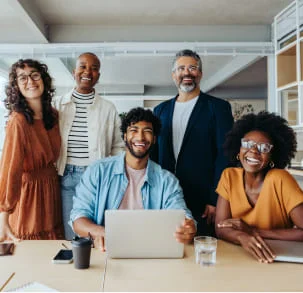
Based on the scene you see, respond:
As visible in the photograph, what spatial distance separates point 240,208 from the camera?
172 cm

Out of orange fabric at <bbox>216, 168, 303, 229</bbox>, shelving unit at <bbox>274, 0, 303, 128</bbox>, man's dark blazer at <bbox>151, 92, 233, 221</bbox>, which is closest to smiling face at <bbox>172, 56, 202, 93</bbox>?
man's dark blazer at <bbox>151, 92, 233, 221</bbox>

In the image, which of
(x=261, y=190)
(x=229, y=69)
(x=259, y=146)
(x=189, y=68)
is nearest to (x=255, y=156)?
(x=259, y=146)

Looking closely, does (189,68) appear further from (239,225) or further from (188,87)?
(239,225)

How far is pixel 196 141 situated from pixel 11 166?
1.07 m

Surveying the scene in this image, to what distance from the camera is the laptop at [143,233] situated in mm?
1291

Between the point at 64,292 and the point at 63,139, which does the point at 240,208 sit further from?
the point at 63,139

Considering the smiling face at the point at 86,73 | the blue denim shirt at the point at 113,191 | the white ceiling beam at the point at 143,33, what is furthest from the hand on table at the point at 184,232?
the white ceiling beam at the point at 143,33

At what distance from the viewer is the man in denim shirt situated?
1742 millimetres

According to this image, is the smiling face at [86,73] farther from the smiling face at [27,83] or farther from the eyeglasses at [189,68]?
the eyeglasses at [189,68]

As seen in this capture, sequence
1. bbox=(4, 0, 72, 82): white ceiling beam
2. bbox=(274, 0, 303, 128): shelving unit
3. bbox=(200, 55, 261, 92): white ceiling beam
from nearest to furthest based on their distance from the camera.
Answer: bbox=(4, 0, 72, 82): white ceiling beam
bbox=(274, 0, 303, 128): shelving unit
bbox=(200, 55, 261, 92): white ceiling beam

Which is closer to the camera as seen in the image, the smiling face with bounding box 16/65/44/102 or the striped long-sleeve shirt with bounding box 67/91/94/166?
the smiling face with bounding box 16/65/44/102

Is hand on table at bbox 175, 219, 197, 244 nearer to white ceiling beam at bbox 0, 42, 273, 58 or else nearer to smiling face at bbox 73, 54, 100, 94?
smiling face at bbox 73, 54, 100, 94

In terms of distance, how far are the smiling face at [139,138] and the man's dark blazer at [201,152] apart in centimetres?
34

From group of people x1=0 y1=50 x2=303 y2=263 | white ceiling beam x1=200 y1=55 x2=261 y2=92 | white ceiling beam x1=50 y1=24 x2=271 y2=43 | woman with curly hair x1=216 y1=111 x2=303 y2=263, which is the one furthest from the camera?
white ceiling beam x1=200 y1=55 x2=261 y2=92
